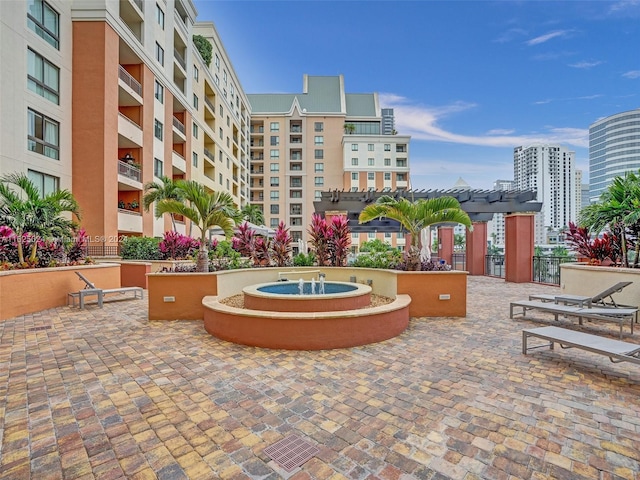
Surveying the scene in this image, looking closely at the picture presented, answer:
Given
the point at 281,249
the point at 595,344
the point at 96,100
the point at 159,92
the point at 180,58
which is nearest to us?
the point at 595,344

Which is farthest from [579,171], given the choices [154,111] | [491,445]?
[491,445]

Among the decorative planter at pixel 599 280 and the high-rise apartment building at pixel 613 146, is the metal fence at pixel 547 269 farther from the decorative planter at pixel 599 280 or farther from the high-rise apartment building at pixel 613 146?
the high-rise apartment building at pixel 613 146

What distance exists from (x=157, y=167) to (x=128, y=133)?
3.60 meters

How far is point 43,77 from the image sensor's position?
567 inches

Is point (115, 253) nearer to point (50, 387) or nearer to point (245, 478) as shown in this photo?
point (50, 387)

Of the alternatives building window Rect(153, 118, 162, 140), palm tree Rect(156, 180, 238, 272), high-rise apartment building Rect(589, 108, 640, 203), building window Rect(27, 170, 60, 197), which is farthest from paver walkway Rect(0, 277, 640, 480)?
high-rise apartment building Rect(589, 108, 640, 203)

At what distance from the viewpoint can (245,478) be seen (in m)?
2.42

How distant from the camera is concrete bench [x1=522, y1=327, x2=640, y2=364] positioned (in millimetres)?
4031

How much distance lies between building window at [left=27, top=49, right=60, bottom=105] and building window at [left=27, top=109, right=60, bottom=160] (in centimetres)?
104

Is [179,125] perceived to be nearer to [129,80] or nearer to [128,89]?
[129,80]

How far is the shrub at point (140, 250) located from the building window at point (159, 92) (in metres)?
11.7

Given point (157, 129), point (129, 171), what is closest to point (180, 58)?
point (157, 129)

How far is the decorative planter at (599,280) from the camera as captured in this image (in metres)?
7.51

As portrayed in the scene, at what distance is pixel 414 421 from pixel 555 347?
4050 millimetres
